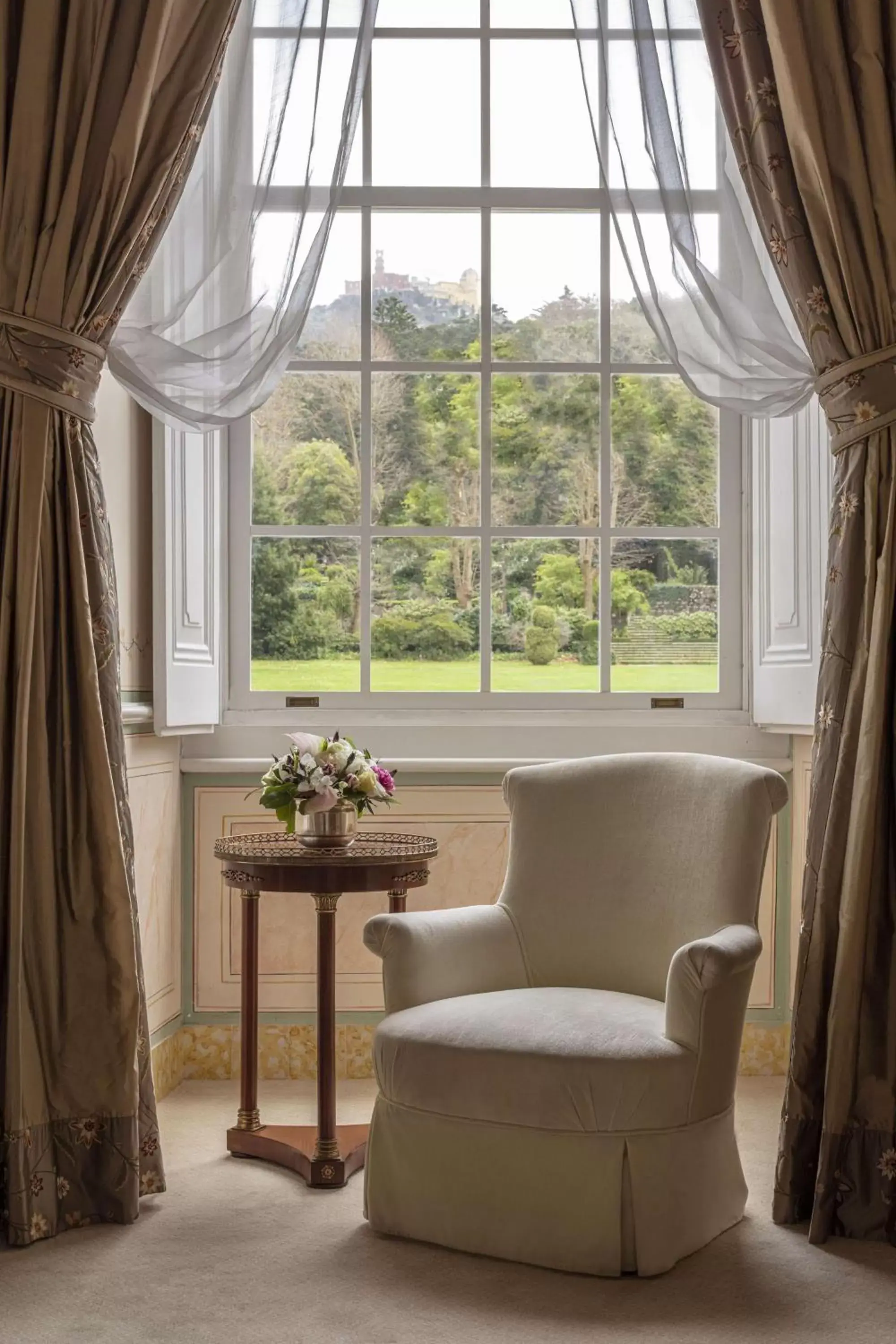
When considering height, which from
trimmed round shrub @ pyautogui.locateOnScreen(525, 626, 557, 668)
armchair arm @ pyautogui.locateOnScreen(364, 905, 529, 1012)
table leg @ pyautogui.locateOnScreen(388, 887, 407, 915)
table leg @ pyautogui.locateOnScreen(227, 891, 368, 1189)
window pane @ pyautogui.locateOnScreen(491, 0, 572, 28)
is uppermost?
window pane @ pyautogui.locateOnScreen(491, 0, 572, 28)

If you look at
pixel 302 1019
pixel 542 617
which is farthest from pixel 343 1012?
pixel 542 617

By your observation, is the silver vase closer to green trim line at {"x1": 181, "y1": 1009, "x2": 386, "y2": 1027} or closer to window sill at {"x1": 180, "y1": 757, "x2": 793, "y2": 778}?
window sill at {"x1": 180, "y1": 757, "x2": 793, "y2": 778}

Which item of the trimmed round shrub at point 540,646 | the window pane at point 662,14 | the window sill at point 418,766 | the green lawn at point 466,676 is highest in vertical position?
the window pane at point 662,14

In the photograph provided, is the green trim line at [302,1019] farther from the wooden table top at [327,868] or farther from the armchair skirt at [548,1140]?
the armchair skirt at [548,1140]

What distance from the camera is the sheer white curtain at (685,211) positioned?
120 inches

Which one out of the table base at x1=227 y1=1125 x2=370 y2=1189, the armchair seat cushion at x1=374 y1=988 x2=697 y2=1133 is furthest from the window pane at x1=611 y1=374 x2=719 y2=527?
the table base at x1=227 y1=1125 x2=370 y2=1189

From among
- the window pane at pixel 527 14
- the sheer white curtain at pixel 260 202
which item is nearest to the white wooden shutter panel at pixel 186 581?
the sheer white curtain at pixel 260 202

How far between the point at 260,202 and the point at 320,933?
173 centimetres

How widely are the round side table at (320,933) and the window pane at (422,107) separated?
2013 millimetres

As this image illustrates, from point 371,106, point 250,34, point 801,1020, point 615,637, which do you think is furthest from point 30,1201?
point 371,106

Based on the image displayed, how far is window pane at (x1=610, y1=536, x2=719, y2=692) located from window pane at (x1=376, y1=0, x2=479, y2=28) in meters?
1.58

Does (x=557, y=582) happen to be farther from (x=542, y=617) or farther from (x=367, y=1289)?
(x=367, y=1289)

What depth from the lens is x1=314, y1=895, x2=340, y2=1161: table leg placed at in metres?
2.82

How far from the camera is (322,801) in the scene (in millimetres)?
2861
